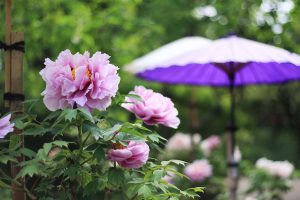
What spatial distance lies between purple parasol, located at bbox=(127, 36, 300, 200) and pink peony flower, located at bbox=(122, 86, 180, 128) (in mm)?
973

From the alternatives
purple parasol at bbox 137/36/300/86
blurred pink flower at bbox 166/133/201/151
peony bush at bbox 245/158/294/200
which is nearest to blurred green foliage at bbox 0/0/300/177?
blurred pink flower at bbox 166/133/201/151

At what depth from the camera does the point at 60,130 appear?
1.43m

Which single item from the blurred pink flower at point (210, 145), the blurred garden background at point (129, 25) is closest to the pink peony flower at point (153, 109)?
the blurred garden background at point (129, 25)

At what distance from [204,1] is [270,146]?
8305 millimetres

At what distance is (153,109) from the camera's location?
1686 mm

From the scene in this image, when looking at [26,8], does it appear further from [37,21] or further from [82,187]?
[82,187]

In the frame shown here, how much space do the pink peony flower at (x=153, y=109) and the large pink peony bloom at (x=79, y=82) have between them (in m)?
0.27

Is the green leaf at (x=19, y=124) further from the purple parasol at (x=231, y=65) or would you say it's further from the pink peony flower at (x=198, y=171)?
the pink peony flower at (x=198, y=171)

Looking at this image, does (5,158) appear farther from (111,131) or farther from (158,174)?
(158,174)

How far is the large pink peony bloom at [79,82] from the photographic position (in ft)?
4.58

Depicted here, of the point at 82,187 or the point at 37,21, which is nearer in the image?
the point at 82,187

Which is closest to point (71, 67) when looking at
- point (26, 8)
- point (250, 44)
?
point (250, 44)

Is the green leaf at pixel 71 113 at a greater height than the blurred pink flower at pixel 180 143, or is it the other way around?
the green leaf at pixel 71 113

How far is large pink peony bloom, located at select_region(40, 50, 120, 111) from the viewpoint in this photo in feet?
4.58
